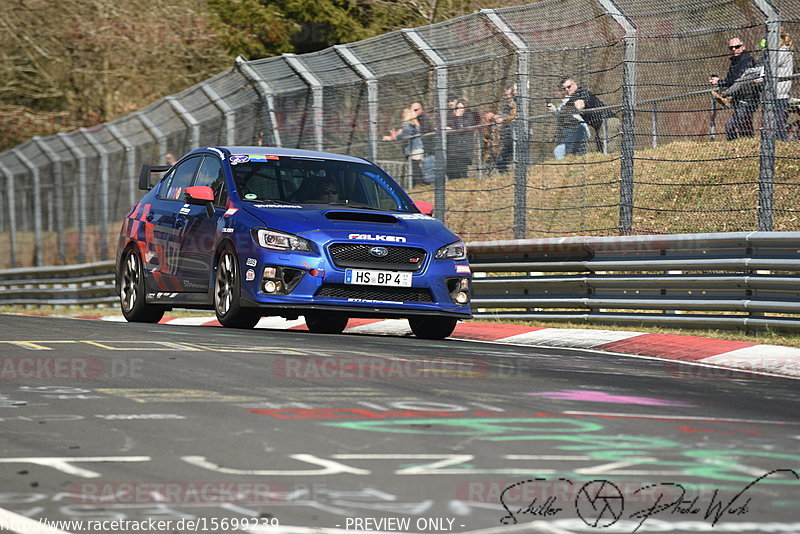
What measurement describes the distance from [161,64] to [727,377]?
31.6m

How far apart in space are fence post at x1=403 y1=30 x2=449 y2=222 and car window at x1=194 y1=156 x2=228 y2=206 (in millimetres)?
3486

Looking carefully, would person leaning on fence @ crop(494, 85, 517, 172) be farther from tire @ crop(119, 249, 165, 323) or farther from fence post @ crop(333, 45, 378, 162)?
tire @ crop(119, 249, 165, 323)

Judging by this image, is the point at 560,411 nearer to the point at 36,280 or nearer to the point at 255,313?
the point at 255,313

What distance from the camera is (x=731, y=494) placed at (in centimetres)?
486

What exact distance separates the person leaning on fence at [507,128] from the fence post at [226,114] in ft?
19.2

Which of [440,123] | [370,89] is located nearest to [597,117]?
[440,123]

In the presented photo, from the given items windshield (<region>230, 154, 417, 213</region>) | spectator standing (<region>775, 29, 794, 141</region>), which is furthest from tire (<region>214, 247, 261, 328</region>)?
spectator standing (<region>775, 29, 794, 141</region>)

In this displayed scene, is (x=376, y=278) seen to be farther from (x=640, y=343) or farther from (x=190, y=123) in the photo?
(x=190, y=123)

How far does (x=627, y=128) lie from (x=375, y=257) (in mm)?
3394

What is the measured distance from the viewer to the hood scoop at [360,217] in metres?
11.4

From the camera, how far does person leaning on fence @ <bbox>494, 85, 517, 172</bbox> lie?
48.2 ft

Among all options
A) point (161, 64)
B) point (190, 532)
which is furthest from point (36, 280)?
point (190, 532)

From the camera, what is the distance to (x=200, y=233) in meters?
12.2

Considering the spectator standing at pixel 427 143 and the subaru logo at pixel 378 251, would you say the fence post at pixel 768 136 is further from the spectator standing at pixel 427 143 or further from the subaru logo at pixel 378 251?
the spectator standing at pixel 427 143
